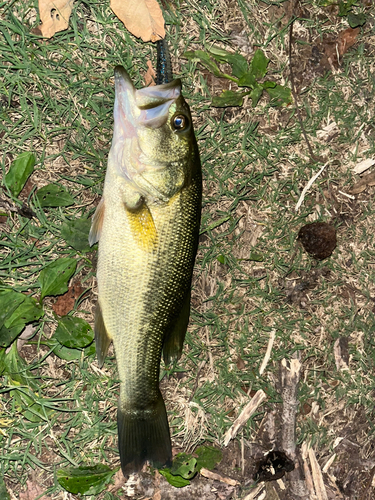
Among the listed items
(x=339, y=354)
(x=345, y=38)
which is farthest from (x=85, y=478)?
(x=345, y=38)

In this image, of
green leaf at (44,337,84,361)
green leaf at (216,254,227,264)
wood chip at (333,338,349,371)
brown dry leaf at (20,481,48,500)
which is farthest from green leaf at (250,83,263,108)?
brown dry leaf at (20,481,48,500)

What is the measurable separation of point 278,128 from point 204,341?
1708mm

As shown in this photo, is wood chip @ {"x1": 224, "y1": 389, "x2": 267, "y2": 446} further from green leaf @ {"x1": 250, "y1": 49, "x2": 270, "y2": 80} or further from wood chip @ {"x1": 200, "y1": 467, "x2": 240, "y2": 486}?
green leaf @ {"x1": 250, "y1": 49, "x2": 270, "y2": 80}

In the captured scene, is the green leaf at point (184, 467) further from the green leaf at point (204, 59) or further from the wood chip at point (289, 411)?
the green leaf at point (204, 59)

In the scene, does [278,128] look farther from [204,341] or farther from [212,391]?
[212,391]

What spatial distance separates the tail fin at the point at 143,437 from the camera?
3.03 metres

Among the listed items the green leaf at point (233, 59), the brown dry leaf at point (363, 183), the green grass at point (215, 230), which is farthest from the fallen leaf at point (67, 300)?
the brown dry leaf at point (363, 183)

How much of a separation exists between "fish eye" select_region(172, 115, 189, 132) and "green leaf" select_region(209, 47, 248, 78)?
0.95 meters

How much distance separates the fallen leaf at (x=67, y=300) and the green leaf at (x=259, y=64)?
2006mm

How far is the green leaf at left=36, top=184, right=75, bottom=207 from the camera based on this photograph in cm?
313

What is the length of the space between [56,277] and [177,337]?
91cm

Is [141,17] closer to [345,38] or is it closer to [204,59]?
[204,59]

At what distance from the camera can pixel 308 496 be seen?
351cm

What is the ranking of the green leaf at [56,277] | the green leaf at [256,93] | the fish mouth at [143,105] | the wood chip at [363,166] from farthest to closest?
the wood chip at [363,166]
the green leaf at [256,93]
the green leaf at [56,277]
the fish mouth at [143,105]
